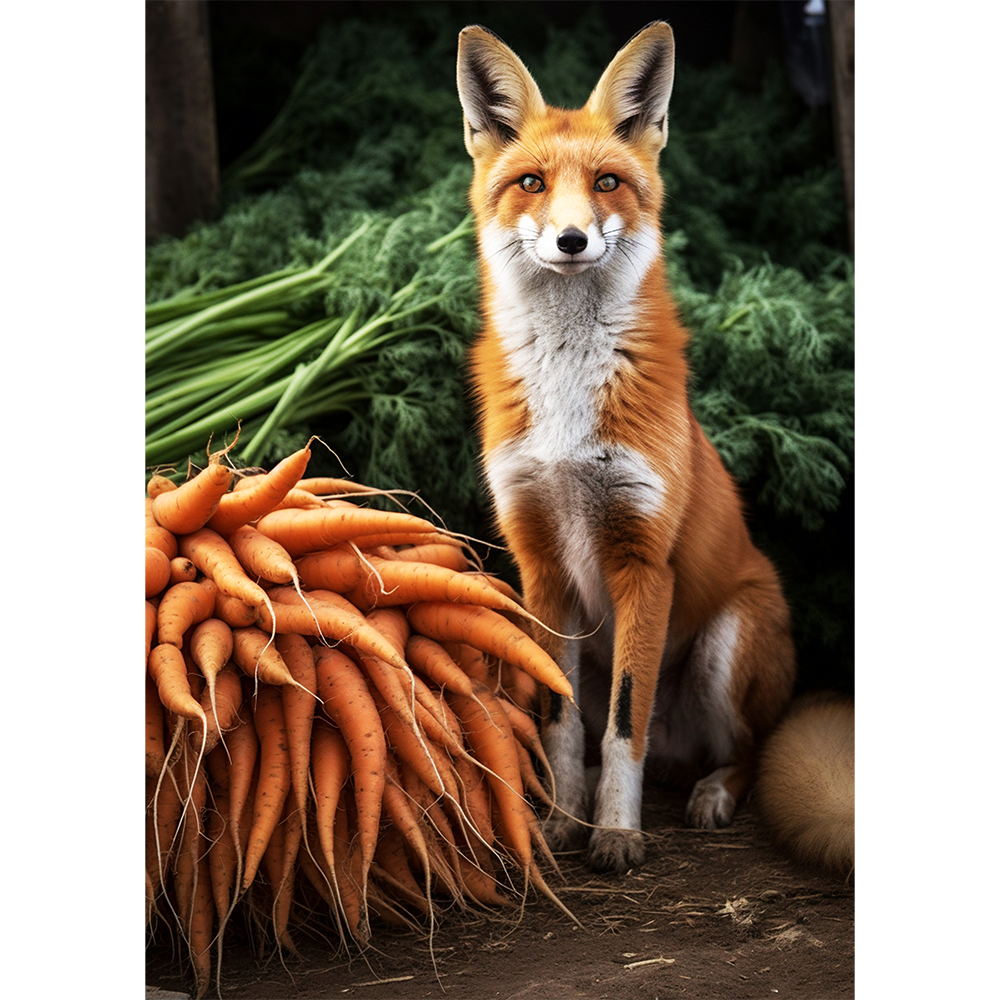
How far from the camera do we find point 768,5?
229cm

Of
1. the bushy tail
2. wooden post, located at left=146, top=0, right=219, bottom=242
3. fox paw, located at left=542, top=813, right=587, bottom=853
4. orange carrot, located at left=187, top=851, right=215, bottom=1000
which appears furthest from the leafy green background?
orange carrot, located at left=187, top=851, right=215, bottom=1000

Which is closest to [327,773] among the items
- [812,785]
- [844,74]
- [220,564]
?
[220,564]

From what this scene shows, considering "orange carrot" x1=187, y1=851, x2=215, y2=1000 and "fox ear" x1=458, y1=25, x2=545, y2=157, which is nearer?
"orange carrot" x1=187, y1=851, x2=215, y2=1000

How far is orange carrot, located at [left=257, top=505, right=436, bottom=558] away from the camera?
46.8 inches

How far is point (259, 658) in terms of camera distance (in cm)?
107

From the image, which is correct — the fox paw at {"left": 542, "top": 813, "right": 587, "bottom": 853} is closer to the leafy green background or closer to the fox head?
the leafy green background

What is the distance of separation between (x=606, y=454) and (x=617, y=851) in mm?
495

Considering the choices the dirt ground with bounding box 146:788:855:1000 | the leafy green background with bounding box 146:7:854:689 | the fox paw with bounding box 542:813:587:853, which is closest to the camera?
the dirt ground with bounding box 146:788:855:1000

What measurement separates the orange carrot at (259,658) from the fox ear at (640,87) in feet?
2.35

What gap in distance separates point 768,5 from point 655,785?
1.81 meters

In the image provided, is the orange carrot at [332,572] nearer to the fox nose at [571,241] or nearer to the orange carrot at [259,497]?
the orange carrot at [259,497]

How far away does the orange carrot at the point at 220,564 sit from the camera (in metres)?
1.09
